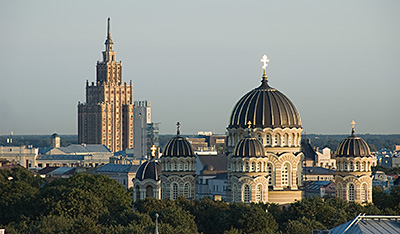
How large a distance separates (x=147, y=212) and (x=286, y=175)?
53.6ft

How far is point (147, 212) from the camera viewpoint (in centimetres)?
12800

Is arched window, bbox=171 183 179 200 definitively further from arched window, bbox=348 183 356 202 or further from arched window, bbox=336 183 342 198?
arched window, bbox=348 183 356 202

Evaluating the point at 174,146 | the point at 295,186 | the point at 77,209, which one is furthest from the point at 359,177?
the point at 77,209

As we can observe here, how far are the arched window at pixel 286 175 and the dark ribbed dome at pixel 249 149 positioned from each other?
596cm

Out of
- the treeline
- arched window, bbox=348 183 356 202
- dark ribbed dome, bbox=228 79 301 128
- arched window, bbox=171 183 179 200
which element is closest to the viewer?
the treeline

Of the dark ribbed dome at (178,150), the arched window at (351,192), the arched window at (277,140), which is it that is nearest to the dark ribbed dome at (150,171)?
the dark ribbed dome at (178,150)

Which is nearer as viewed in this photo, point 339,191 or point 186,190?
point 339,191

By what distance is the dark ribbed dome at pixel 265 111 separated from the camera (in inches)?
5335

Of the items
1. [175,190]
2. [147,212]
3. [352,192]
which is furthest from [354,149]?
[147,212]

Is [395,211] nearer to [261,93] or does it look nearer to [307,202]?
[307,202]

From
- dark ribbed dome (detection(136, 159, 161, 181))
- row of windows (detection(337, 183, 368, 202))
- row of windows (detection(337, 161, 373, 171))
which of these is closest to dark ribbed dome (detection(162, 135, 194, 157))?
dark ribbed dome (detection(136, 159, 161, 181))

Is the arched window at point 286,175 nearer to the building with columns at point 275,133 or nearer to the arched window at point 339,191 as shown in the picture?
the building with columns at point 275,133

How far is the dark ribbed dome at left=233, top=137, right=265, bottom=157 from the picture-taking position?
13050 centimetres

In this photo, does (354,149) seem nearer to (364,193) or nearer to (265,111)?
(364,193)
